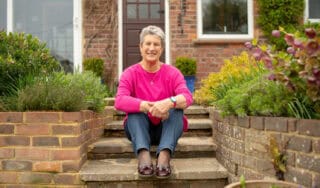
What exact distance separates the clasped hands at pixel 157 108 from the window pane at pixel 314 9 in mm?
5625

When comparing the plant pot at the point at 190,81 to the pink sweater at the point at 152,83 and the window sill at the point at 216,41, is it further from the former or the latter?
the pink sweater at the point at 152,83


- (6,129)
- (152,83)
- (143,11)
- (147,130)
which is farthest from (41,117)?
(143,11)

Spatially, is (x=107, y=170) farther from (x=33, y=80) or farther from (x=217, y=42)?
(x=217, y=42)

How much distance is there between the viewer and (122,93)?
319cm

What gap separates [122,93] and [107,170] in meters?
0.68

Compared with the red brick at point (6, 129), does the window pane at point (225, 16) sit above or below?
above

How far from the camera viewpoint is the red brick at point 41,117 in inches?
122

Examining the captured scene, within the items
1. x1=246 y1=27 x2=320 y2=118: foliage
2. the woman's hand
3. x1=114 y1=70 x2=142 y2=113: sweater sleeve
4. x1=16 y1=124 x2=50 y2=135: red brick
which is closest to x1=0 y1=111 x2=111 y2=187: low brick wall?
x1=16 y1=124 x2=50 y2=135: red brick

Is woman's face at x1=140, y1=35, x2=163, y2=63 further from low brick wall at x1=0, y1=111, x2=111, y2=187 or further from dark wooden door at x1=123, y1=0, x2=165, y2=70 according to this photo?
dark wooden door at x1=123, y1=0, x2=165, y2=70

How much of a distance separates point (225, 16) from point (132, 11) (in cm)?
188

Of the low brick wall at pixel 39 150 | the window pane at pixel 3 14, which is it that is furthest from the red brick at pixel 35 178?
the window pane at pixel 3 14

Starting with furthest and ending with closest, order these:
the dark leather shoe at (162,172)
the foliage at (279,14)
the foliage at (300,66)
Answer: the foliage at (279,14) → the dark leather shoe at (162,172) → the foliage at (300,66)

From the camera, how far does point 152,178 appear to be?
306 cm

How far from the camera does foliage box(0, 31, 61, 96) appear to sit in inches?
133
